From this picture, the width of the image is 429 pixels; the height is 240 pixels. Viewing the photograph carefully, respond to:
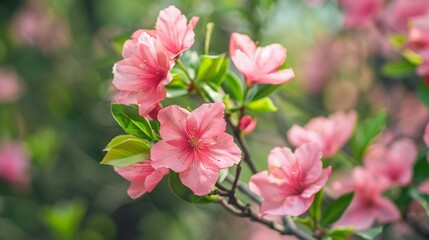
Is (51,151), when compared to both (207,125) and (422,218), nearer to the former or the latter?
(422,218)

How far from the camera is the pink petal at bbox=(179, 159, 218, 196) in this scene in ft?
4.00

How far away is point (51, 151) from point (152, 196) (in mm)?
506

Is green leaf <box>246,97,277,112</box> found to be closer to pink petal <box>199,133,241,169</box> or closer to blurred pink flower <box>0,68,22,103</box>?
pink petal <box>199,133,241,169</box>

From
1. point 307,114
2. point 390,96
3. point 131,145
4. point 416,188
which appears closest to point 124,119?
point 131,145

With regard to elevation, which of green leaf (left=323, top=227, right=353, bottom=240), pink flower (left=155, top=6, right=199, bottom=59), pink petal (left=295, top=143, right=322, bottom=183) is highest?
pink flower (left=155, top=6, right=199, bottom=59)

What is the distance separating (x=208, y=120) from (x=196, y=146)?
0.20ft

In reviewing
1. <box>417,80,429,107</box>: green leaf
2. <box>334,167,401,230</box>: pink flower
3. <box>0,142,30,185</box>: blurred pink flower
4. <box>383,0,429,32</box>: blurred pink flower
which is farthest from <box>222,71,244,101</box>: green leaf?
<box>0,142,30,185</box>: blurred pink flower

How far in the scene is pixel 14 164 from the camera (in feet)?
9.93

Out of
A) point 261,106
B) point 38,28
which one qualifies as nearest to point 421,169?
point 261,106

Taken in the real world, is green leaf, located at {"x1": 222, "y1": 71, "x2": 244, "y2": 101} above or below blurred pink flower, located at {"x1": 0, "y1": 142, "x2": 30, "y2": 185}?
above

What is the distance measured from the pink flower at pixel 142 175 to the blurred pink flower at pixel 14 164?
6.01ft

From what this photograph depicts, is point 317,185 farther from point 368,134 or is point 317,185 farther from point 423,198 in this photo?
point 368,134

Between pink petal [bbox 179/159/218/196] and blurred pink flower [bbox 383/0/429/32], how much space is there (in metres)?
1.10

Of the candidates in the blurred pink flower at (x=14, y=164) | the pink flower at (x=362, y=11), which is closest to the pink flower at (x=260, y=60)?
the pink flower at (x=362, y=11)
